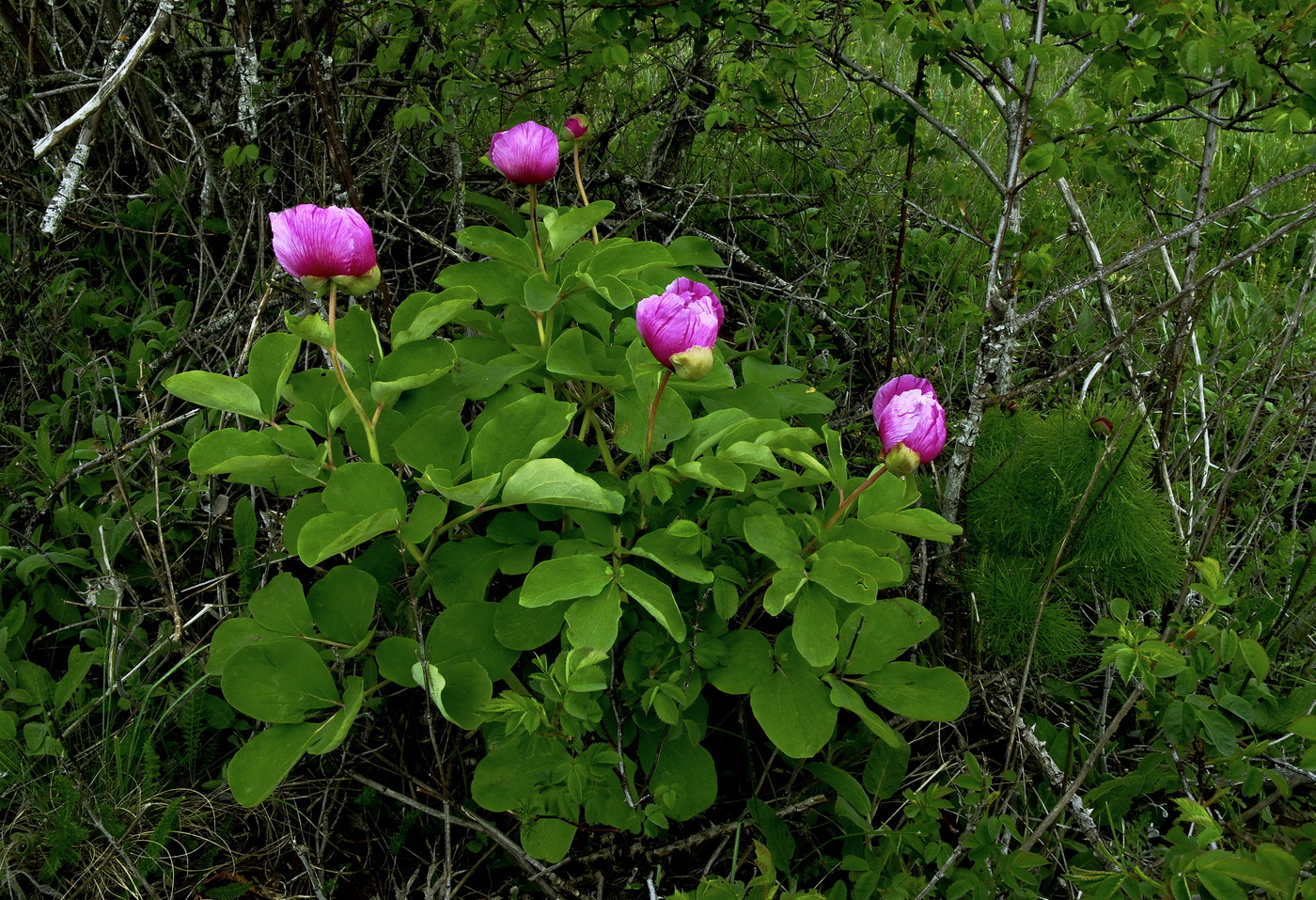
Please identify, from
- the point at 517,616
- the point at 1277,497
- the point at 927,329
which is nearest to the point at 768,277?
the point at 927,329

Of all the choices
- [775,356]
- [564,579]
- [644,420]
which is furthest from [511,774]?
[775,356]

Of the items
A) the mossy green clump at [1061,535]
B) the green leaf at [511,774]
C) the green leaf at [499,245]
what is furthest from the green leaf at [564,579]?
the mossy green clump at [1061,535]

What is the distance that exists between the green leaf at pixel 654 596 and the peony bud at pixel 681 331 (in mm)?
274

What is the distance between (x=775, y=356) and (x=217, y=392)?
Answer: 1470 millimetres

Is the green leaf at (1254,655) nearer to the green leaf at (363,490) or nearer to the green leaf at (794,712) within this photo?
the green leaf at (794,712)

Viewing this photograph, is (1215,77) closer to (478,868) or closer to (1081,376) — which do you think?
(1081,376)

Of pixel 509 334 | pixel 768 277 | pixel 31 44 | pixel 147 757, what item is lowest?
pixel 147 757

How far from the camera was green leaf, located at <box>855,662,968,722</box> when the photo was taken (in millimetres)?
1345

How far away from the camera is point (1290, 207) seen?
297 cm

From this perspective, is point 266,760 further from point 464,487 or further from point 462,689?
point 464,487

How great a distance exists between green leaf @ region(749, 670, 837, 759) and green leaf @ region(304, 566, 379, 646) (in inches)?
23.0

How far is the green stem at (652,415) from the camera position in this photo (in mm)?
1263

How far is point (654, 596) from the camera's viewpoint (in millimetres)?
1211

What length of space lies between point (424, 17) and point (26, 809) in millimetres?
2020
